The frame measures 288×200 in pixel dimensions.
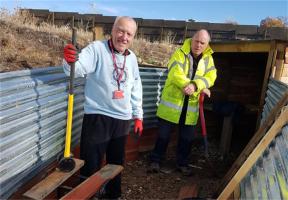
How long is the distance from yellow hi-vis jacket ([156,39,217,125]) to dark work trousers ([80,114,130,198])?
128cm

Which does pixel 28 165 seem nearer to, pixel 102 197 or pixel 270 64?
pixel 102 197

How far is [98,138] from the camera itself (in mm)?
3881

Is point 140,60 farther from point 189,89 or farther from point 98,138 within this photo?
point 98,138

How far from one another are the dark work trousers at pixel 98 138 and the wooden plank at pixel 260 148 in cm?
118

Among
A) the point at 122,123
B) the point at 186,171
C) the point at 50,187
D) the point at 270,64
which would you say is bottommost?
the point at 186,171

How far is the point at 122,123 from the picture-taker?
13.1 ft

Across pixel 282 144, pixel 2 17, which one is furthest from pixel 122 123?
pixel 2 17

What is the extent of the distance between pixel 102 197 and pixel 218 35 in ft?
42.3

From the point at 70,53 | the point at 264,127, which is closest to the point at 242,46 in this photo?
the point at 264,127

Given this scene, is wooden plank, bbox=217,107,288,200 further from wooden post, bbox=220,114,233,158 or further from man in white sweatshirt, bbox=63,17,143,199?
wooden post, bbox=220,114,233,158

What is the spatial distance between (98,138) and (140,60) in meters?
8.16

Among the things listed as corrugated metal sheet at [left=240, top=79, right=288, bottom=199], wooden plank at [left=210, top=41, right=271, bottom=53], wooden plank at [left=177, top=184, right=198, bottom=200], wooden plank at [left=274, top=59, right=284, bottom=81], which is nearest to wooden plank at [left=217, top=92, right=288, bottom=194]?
wooden plank at [left=177, top=184, right=198, bottom=200]

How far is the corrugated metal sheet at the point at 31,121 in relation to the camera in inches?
118

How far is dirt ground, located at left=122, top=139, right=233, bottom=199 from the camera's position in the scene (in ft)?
16.0
